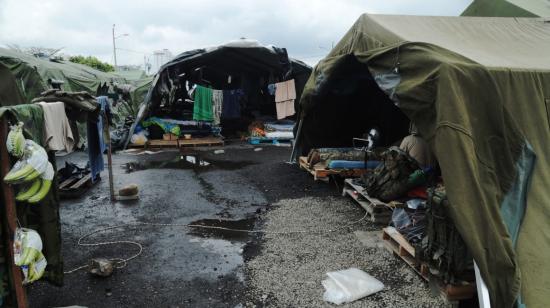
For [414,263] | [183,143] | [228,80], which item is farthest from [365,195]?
[228,80]

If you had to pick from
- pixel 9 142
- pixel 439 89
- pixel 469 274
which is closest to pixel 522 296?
pixel 469 274

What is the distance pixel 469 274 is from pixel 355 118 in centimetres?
635

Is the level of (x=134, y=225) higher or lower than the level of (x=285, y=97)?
lower

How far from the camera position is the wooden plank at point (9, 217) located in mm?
2840

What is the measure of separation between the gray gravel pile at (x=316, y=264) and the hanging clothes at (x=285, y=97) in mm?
8143

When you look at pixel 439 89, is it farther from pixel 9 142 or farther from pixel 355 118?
pixel 355 118

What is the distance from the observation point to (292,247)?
5.15m

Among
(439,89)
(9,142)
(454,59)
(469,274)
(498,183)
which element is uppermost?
(454,59)

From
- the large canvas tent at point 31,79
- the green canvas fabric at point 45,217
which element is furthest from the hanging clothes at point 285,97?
the green canvas fabric at point 45,217

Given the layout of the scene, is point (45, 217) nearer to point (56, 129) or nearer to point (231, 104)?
point (56, 129)

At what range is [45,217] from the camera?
3496 millimetres

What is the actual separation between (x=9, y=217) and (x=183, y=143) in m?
10.6

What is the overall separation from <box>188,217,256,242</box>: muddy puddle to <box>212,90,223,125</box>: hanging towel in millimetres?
8464

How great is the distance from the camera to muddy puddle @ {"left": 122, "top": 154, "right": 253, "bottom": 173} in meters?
10.1
